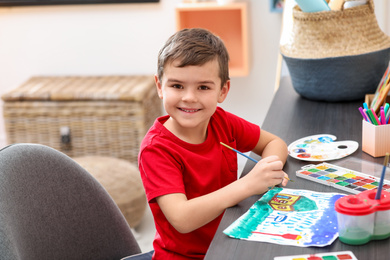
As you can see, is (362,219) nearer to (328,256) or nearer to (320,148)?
(328,256)

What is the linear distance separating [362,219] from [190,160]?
0.43 metres

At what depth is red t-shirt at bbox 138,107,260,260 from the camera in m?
1.15

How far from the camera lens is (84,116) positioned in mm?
3168

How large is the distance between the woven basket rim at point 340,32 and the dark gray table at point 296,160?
0.16m

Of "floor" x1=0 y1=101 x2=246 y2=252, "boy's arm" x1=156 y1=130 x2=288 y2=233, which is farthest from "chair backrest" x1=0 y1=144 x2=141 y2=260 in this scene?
"floor" x1=0 y1=101 x2=246 y2=252

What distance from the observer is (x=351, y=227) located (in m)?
0.90

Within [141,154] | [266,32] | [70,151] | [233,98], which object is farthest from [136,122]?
[141,154]

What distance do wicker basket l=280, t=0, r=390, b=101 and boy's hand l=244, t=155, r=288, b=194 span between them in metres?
0.65

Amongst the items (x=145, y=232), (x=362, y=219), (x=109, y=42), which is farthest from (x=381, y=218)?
(x=109, y=42)

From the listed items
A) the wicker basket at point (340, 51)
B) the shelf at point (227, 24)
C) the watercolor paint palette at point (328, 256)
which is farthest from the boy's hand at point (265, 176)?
the shelf at point (227, 24)

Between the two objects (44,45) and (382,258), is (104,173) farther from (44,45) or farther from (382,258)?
(382,258)

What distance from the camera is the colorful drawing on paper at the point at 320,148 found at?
1315 millimetres

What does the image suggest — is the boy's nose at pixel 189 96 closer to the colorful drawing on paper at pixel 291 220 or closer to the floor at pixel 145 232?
the colorful drawing on paper at pixel 291 220

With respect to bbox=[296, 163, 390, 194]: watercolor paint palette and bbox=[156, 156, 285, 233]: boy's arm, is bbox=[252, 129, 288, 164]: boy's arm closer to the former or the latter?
bbox=[296, 163, 390, 194]: watercolor paint palette
